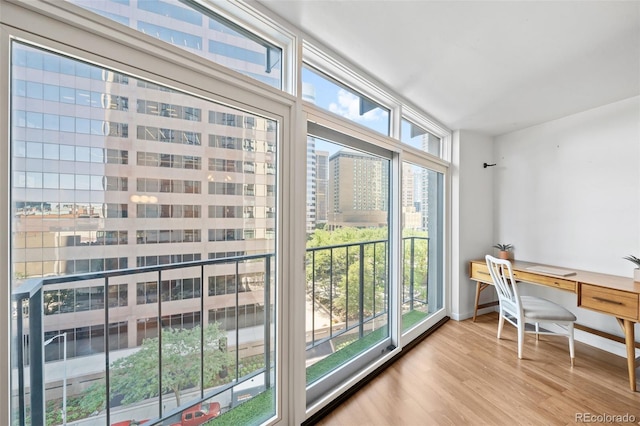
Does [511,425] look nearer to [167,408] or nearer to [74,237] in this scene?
[167,408]

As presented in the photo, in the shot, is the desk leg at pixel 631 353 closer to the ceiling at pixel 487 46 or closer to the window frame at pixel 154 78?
the ceiling at pixel 487 46

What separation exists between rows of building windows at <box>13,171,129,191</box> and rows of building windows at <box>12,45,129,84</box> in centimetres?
35

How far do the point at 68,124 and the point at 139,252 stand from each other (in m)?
0.53

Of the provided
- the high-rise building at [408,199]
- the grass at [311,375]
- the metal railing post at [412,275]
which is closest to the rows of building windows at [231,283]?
the grass at [311,375]

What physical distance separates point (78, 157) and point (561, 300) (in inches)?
167

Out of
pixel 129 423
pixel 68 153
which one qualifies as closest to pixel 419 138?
pixel 68 153

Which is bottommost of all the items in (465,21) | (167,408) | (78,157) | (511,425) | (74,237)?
(511,425)

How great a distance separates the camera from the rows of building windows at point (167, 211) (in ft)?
3.46

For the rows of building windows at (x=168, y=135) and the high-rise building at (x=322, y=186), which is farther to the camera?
the high-rise building at (x=322, y=186)

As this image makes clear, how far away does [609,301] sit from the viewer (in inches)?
77.9

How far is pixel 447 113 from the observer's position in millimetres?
2668

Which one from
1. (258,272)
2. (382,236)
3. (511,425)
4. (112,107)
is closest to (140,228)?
(112,107)

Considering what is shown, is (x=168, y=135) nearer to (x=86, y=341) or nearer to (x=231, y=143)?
(x=231, y=143)

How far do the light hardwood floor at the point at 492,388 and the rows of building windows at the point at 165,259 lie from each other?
134 cm
